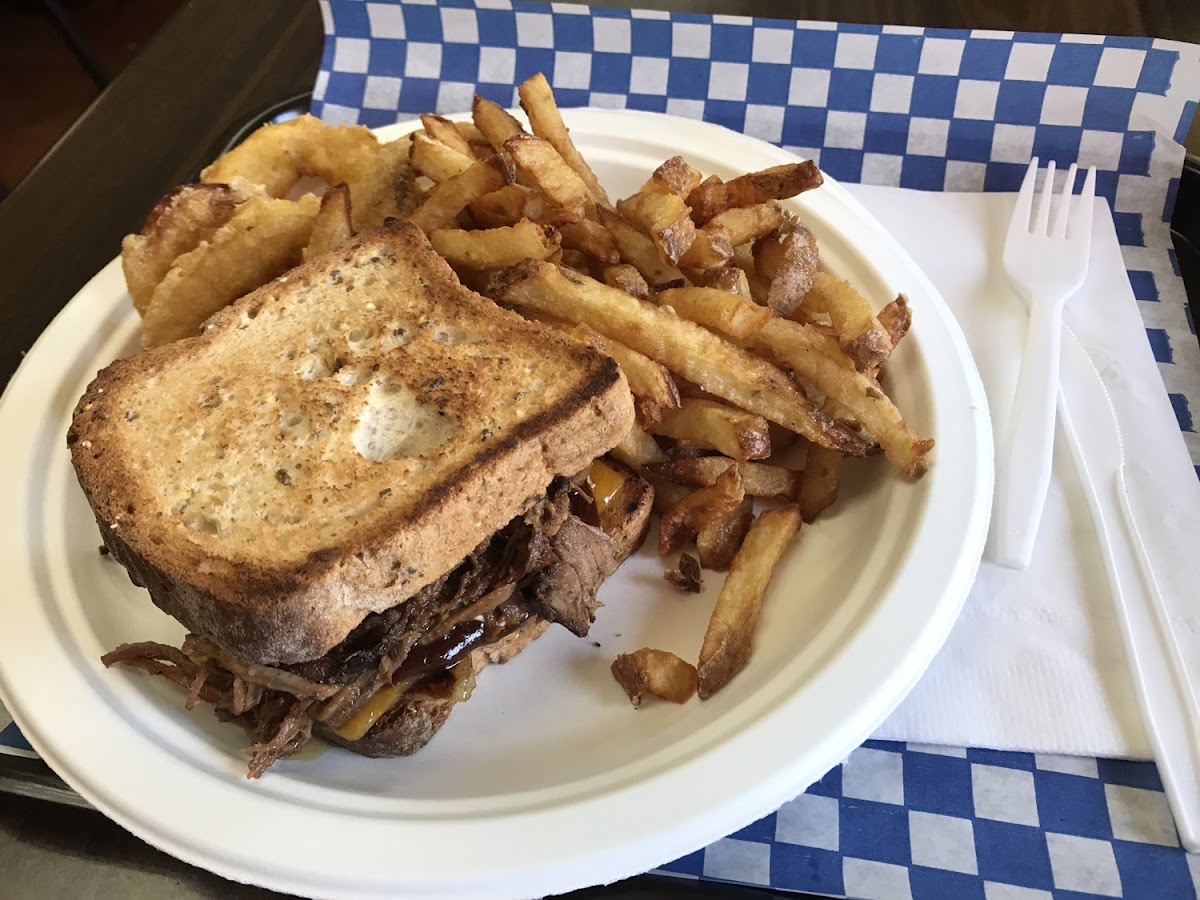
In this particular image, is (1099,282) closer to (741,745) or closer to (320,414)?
(741,745)

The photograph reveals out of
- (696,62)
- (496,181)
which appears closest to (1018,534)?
(496,181)

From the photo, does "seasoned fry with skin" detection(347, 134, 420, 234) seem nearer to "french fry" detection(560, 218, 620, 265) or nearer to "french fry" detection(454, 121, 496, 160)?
"french fry" detection(454, 121, 496, 160)

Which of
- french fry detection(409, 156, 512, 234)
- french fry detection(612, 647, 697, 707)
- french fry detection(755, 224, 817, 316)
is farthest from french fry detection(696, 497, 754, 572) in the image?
french fry detection(409, 156, 512, 234)

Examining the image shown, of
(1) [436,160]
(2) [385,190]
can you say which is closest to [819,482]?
(1) [436,160]

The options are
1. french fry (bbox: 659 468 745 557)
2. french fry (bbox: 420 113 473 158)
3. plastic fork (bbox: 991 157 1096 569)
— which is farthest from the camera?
french fry (bbox: 420 113 473 158)

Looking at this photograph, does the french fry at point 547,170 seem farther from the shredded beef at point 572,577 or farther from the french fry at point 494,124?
the shredded beef at point 572,577
